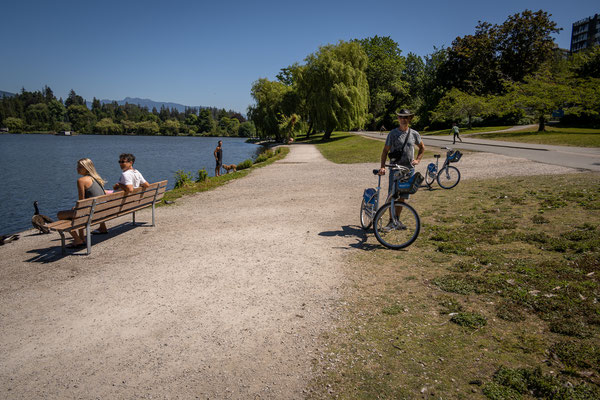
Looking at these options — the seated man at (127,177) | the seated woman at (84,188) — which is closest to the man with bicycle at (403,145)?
the seated man at (127,177)

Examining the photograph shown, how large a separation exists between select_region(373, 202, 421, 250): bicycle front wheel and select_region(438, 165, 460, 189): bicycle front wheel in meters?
5.72

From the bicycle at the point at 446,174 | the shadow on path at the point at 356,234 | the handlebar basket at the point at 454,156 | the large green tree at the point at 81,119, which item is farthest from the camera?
the large green tree at the point at 81,119

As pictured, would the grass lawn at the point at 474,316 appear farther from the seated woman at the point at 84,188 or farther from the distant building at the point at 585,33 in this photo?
the distant building at the point at 585,33

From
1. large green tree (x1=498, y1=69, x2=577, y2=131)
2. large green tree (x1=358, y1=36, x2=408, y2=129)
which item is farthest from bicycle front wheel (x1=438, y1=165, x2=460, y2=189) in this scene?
large green tree (x1=358, y1=36, x2=408, y2=129)

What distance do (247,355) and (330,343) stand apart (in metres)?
0.88

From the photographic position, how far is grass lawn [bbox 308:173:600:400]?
9.66 ft

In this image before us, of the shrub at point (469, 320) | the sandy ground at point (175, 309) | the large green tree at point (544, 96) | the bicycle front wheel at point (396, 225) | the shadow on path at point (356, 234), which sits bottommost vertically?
the sandy ground at point (175, 309)

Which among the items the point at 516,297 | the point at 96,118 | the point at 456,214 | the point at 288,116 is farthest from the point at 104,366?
the point at 96,118

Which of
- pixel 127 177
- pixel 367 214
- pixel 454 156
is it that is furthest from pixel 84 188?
pixel 454 156

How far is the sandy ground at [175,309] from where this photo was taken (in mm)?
3164

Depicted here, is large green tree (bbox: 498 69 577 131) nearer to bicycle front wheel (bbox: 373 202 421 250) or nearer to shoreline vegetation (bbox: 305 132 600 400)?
shoreline vegetation (bbox: 305 132 600 400)

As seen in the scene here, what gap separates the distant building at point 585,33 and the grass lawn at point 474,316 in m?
143

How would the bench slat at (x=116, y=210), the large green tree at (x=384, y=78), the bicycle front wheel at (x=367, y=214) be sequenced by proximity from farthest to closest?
the large green tree at (x=384, y=78)
the bicycle front wheel at (x=367, y=214)
the bench slat at (x=116, y=210)

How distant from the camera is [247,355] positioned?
11.4 ft
